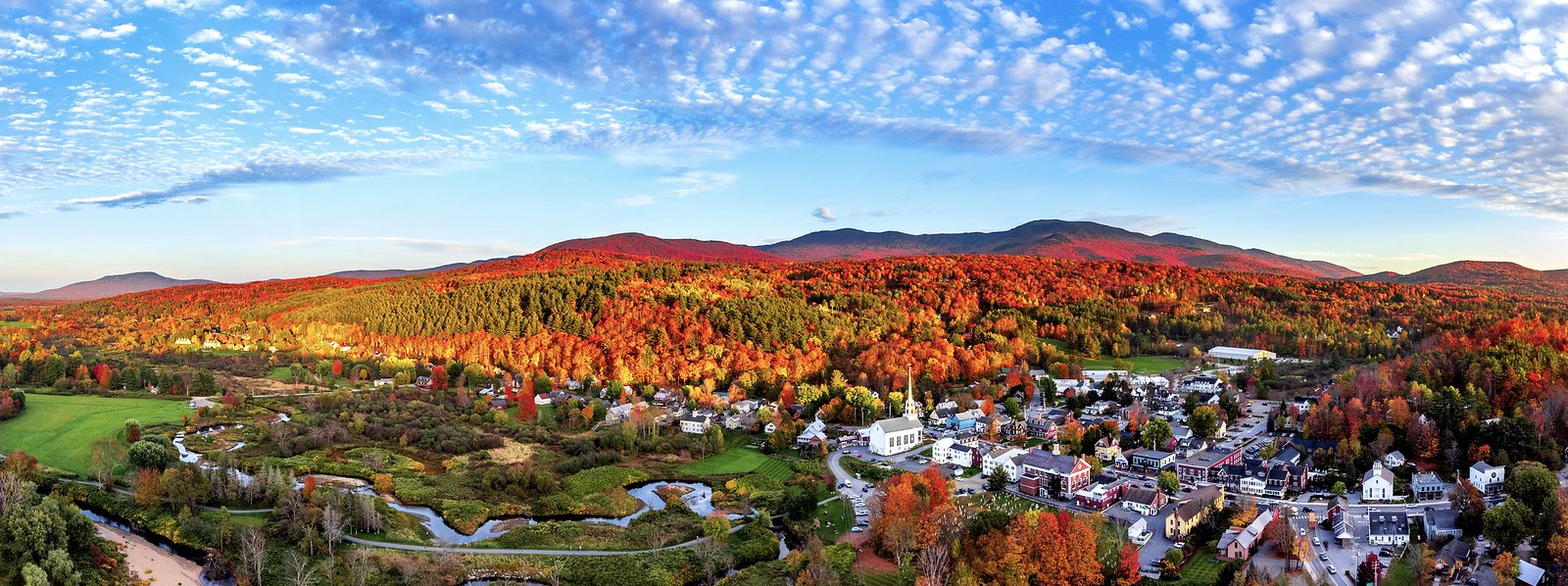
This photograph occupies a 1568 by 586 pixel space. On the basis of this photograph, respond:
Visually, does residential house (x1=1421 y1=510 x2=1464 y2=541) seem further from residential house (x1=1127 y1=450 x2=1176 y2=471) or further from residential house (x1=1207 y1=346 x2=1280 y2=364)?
residential house (x1=1207 y1=346 x2=1280 y2=364)

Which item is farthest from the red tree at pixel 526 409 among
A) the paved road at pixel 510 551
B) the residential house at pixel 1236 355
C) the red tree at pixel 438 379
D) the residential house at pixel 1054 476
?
the residential house at pixel 1236 355

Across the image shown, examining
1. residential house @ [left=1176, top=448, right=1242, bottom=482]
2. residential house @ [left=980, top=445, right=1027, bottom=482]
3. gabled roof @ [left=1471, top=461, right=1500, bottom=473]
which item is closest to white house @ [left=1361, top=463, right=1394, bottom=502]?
gabled roof @ [left=1471, top=461, right=1500, bottom=473]

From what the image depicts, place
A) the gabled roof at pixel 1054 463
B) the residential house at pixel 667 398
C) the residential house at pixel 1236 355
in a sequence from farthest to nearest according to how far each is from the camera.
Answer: the residential house at pixel 1236 355
the residential house at pixel 667 398
the gabled roof at pixel 1054 463

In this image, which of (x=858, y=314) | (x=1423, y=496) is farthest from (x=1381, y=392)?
(x=858, y=314)

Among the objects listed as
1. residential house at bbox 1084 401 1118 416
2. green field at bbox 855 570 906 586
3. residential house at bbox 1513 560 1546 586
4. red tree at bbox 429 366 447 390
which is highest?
red tree at bbox 429 366 447 390

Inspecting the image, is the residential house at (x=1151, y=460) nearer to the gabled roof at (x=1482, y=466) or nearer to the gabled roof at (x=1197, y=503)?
the gabled roof at (x=1197, y=503)

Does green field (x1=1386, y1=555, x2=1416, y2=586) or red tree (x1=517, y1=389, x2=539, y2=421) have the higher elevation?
red tree (x1=517, y1=389, x2=539, y2=421)

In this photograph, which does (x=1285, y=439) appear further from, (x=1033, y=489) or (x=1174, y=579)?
(x=1174, y=579)
